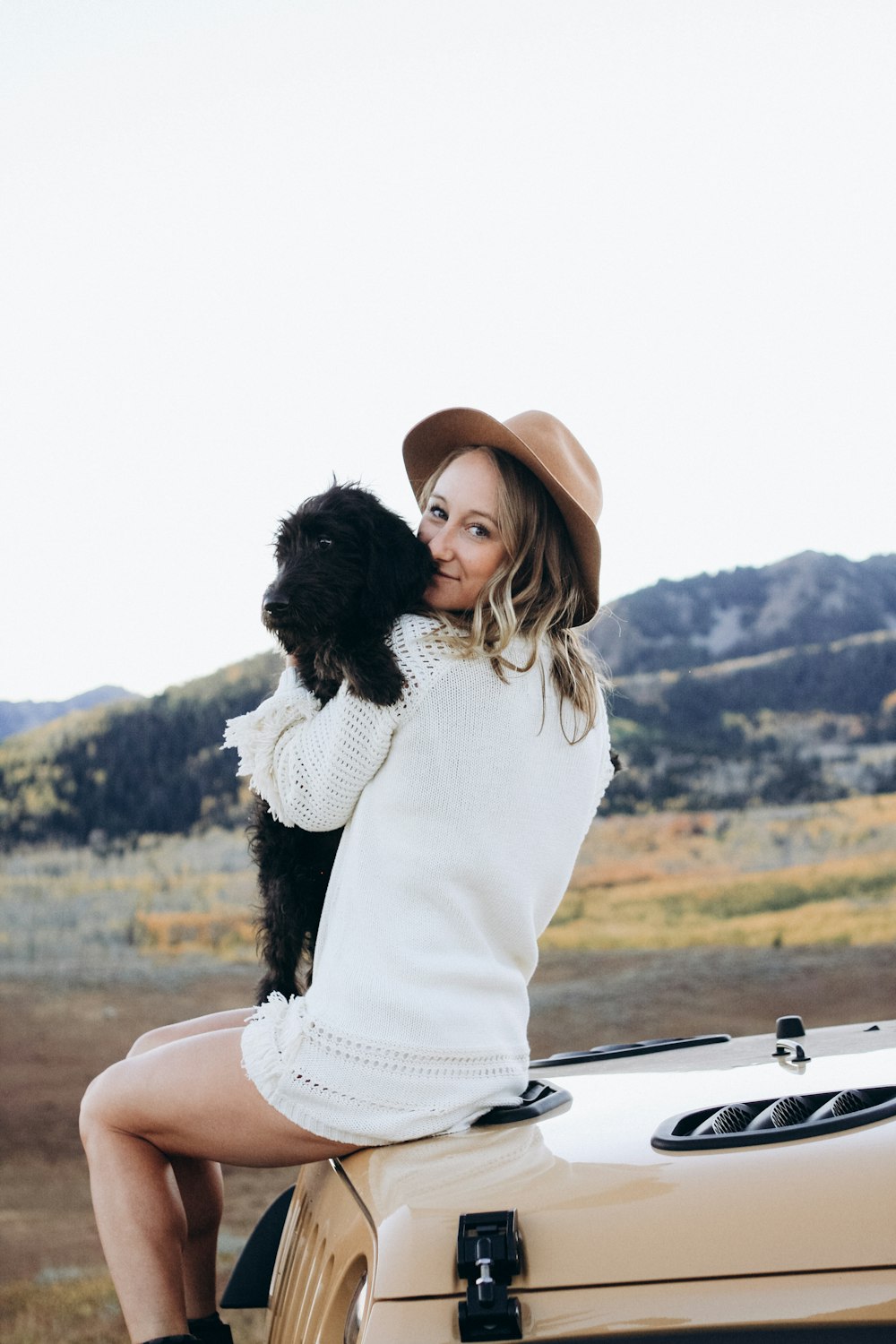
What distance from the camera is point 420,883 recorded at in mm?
1756

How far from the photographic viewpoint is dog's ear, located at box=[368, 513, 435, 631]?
2.19m

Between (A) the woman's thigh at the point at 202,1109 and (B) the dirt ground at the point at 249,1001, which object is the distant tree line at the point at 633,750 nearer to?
(B) the dirt ground at the point at 249,1001

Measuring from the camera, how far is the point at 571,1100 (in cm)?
182

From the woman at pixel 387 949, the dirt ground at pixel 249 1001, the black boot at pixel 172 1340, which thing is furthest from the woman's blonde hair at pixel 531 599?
the dirt ground at pixel 249 1001

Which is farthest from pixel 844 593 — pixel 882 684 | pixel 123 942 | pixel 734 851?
pixel 123 942

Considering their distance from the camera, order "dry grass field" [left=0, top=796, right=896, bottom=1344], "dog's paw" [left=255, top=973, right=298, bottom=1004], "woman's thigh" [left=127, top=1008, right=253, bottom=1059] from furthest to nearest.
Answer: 1. "dry grass field" [left=0, top=796, right=896, bottom=1344]
2. "dog's paw" [left=255, top=973, right=298, bottom=1004]
3. "woman's thigh" [left=127, top=1008, right=253, bottom=1059]

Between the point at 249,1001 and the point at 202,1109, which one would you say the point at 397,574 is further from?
the point at 249,1001

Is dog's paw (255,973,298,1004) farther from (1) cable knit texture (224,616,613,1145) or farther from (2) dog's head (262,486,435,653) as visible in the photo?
(2) dog's head (262,486,435,653)

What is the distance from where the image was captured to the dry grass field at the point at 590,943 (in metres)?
7.74

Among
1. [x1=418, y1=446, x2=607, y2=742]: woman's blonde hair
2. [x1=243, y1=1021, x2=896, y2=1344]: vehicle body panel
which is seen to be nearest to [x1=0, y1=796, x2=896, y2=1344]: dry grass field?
[x1=418, y1=446, x2=607, y2=742]: woman's blonde hair

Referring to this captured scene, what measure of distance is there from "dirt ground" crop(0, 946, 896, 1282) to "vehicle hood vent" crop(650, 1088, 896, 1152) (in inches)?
183

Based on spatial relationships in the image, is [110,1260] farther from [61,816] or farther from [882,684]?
[882,684]

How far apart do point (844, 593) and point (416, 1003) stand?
40.0 feet

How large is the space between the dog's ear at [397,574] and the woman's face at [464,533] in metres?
0.02
